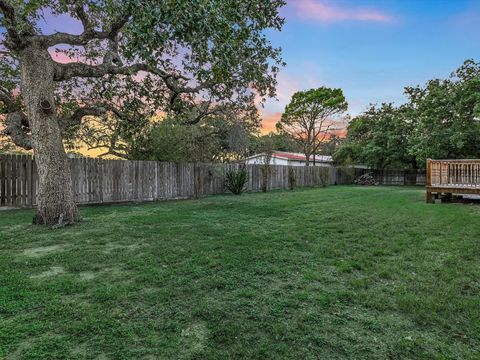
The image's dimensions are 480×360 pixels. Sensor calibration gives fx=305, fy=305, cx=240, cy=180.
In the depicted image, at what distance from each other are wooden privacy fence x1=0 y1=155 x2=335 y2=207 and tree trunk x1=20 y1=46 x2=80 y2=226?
10.3 ft

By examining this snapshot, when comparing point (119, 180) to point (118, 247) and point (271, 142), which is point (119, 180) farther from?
point (271, 142)

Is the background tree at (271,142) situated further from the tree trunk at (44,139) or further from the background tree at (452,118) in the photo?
the tree trunk at (44,139)

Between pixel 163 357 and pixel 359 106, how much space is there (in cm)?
3130

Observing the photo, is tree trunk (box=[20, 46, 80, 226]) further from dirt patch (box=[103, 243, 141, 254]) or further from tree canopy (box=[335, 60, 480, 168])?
tree canopy (box=[335, 60, 480, 168])

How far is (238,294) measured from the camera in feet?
9.47

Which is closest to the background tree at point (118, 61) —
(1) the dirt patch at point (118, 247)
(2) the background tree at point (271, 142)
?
(1) the dirt patch at point (118, 247)

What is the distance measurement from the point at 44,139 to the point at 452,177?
40.7 ft

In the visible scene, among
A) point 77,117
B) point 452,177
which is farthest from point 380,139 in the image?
point 77,117

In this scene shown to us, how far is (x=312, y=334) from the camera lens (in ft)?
7.27

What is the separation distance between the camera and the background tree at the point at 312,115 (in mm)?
28234

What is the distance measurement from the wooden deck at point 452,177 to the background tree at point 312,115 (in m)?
18.0

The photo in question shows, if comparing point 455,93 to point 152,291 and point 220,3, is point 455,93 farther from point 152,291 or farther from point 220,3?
point 152,291

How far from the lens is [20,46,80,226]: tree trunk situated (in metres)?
6.11

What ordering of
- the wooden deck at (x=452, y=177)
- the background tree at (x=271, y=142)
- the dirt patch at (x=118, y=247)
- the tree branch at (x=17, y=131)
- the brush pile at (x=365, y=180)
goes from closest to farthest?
the dirt patch at (x=118, y=247)
the tree branch at (x=17, y=131)
the wooden deck at (x=452, y=177)
the brush pile at (x=365, y=180)
the background tree at (x=271, y=142)
